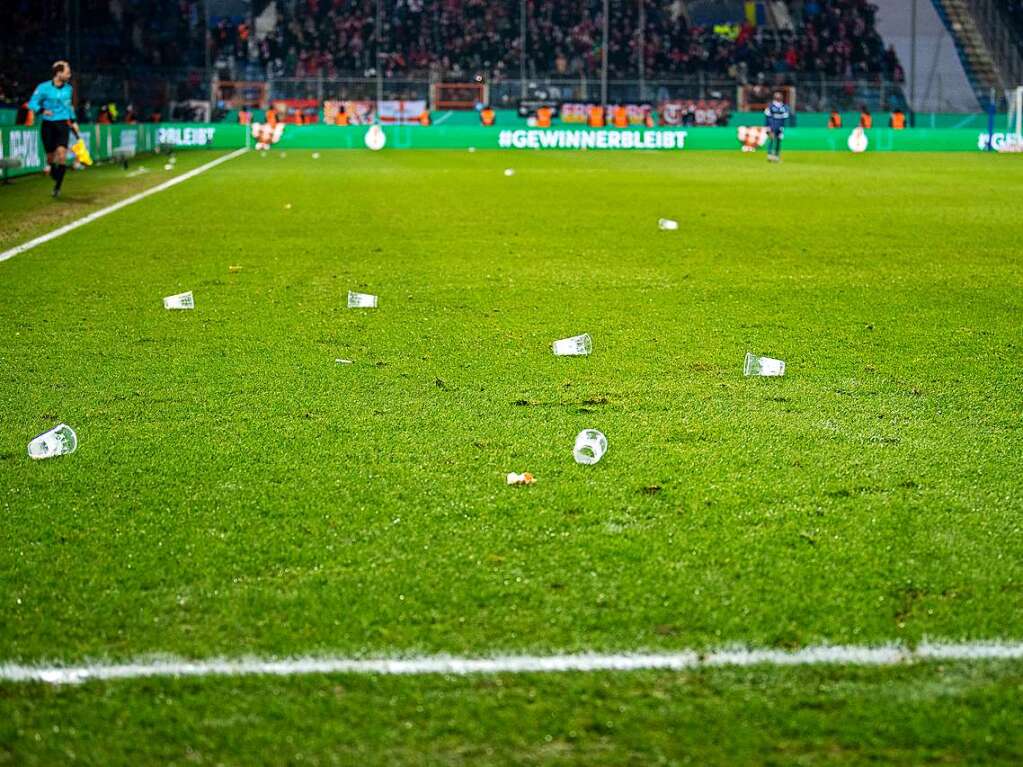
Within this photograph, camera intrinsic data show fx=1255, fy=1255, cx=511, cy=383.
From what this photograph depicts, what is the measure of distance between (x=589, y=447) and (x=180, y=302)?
15.0 feet

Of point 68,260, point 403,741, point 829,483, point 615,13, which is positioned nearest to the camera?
point 403,741

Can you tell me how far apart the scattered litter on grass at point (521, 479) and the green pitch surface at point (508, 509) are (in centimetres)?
10

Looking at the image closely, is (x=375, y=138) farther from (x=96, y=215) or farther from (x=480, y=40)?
(x=96, y=215)

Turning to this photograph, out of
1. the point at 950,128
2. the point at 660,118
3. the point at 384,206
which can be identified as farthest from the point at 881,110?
the point at 384,206

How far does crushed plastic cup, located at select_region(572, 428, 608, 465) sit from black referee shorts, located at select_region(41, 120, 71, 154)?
50.2 ft

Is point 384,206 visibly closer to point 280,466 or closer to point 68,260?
point 68,260

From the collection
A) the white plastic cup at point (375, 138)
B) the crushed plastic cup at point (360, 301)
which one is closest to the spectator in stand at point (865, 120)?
the white plastic cup at point (375, 138)

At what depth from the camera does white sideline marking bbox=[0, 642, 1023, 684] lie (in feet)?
9.53

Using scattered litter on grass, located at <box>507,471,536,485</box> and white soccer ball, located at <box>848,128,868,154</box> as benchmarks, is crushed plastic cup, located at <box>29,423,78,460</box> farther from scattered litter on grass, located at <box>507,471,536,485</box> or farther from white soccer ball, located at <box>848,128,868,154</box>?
white soccer ball, located at <box>848,128,868,154</box>

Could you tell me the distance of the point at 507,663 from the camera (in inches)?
116

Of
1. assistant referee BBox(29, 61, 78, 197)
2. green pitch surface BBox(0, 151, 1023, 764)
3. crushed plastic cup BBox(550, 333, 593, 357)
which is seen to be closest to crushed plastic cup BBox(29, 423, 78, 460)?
green pitch surface BBox(0, 151, 1023, 764)

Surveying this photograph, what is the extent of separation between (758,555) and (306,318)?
4.97m

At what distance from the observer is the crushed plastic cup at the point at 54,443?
474cm

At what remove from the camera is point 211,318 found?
8070 mm
